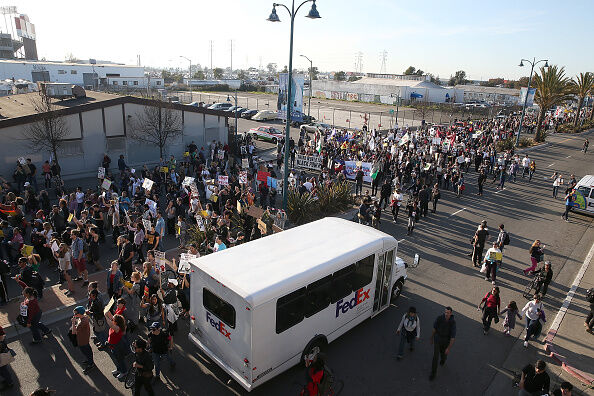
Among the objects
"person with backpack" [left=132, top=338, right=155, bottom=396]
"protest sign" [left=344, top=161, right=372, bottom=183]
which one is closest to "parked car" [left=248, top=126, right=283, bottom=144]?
"protest sign" [left=344, top=161, right=372, bottom=183]

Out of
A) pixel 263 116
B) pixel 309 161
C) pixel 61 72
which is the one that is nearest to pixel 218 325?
pixel 309 161

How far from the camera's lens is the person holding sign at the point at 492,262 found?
11992 mm

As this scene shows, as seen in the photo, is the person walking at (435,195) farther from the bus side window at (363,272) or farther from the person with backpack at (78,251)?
the person with backpack at (78,251)

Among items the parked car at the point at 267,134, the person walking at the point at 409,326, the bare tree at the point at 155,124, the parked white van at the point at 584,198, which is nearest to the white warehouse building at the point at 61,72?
the parked car at the point at 267,134

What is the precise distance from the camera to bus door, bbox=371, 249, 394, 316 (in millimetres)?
9516

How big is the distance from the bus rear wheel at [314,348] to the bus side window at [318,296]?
69cm

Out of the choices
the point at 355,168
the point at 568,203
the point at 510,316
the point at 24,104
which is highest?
the point at 24,104

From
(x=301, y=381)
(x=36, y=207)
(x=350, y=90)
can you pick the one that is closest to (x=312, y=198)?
(x=301, y=381)

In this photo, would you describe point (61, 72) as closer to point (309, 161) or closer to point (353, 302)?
point (309, 161)

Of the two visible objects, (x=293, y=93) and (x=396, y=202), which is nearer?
(x=293, y=93)

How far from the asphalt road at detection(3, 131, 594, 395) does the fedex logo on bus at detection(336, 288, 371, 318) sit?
1004 mm

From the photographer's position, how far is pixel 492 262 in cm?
1212

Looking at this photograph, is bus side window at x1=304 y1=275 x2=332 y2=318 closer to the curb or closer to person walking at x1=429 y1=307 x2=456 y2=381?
person walking at x1=429 y1=307 x2=456 y2=381

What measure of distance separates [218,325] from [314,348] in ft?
6.97
